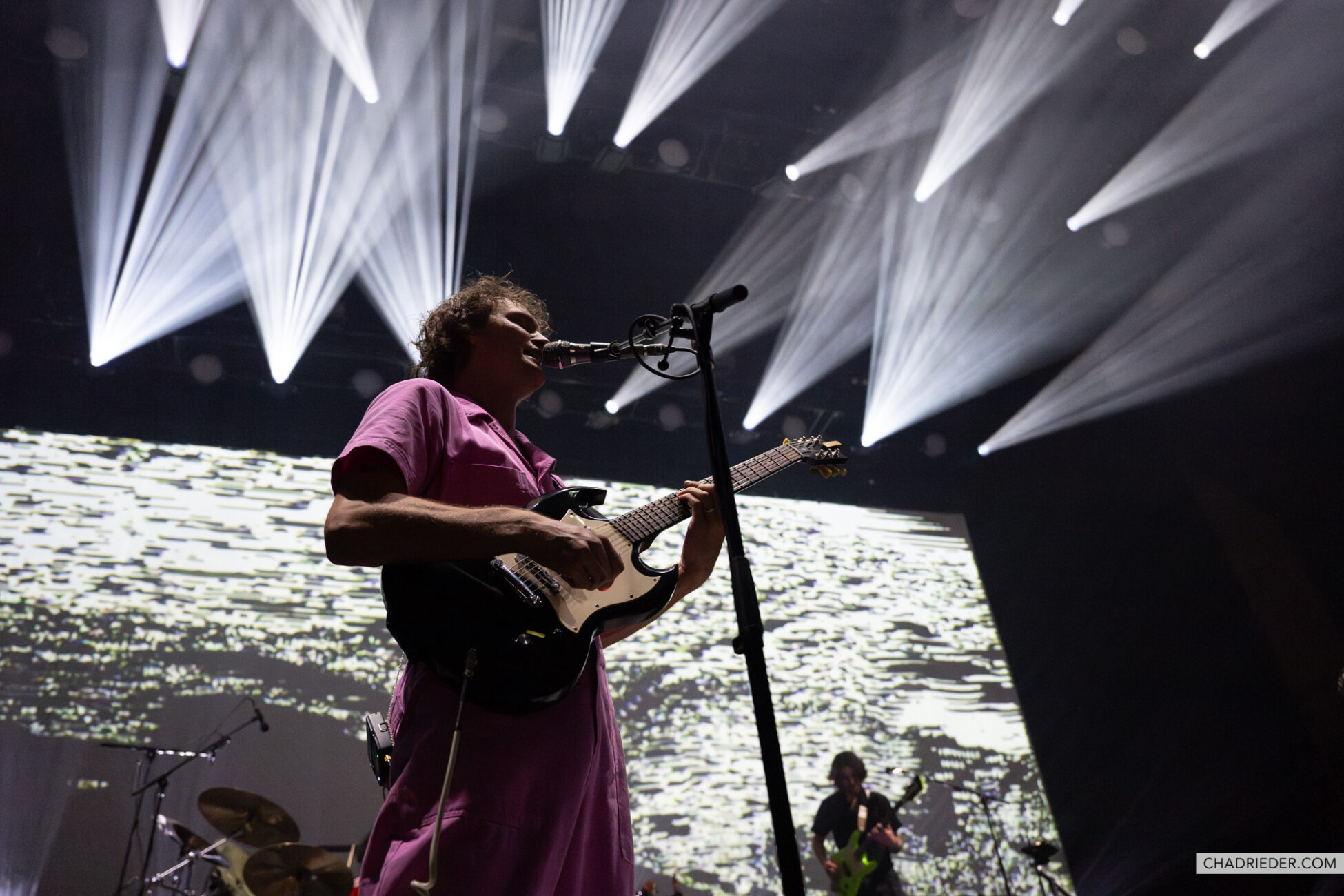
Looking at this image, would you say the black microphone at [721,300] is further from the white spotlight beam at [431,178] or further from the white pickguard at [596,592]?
the white spotlight beam at [431,178]

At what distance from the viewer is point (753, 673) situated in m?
1.14

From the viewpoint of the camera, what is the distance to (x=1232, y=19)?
17.1 ft

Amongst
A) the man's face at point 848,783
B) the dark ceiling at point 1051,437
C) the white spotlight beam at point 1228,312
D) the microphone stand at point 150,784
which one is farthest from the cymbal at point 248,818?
the white spotlight beam at point 1228,312

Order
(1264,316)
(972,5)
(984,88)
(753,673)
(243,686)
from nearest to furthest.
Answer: (753,673), (243,686), (972,5), (984,88), (1264,316)

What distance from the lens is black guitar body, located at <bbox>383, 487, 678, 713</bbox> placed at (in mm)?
1182

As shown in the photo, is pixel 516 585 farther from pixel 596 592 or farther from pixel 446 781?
pixel 446 781

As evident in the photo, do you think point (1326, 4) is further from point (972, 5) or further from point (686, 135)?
point (686, 135)

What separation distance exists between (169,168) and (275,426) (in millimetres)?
1697

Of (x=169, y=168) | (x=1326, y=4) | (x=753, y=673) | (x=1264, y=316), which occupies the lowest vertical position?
(x=753, y=673)

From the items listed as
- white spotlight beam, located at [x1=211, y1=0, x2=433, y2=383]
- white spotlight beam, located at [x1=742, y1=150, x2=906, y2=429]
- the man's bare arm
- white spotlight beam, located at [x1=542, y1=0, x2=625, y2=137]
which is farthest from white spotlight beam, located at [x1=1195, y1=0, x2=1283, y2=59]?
the man's bare arm

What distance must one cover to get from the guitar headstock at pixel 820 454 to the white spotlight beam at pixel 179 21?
4207mm

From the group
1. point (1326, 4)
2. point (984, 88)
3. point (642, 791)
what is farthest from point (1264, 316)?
point (642, 791)

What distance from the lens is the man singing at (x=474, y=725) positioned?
1.07m

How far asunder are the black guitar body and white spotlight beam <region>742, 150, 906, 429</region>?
5.15 metres
